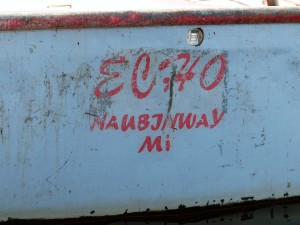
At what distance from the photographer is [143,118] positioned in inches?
109

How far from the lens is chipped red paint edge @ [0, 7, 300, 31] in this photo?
2.57 m

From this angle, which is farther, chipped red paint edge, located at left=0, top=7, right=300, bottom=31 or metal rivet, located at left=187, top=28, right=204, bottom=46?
metal rivet, located at left=187, top=28, right=204, bottom=46

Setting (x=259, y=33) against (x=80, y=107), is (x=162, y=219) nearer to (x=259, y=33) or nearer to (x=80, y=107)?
(x=80, y=107)

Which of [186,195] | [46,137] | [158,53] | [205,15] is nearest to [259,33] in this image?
[205,15]

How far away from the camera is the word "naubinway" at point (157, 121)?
2740mm

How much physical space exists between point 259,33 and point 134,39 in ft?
1.77

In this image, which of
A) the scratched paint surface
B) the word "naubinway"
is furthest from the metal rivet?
the word "naubinway"

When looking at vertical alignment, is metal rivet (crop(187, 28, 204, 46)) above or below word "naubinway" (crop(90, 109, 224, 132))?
above

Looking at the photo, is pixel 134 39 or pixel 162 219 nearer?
pixel 134 39

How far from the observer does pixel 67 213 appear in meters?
2.81

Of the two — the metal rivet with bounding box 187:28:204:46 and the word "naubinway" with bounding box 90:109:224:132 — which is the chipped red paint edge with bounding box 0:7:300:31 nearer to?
the metal rivet with bounding box 187:28:204:46

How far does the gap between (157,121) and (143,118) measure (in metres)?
0.06

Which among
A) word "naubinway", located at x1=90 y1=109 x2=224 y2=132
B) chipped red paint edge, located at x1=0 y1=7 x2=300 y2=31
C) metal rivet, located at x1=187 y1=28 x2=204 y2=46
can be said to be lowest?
word "naubinway", located at x1=90 y1=109 x2=224 y2=132

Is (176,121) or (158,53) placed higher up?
(158,53)
